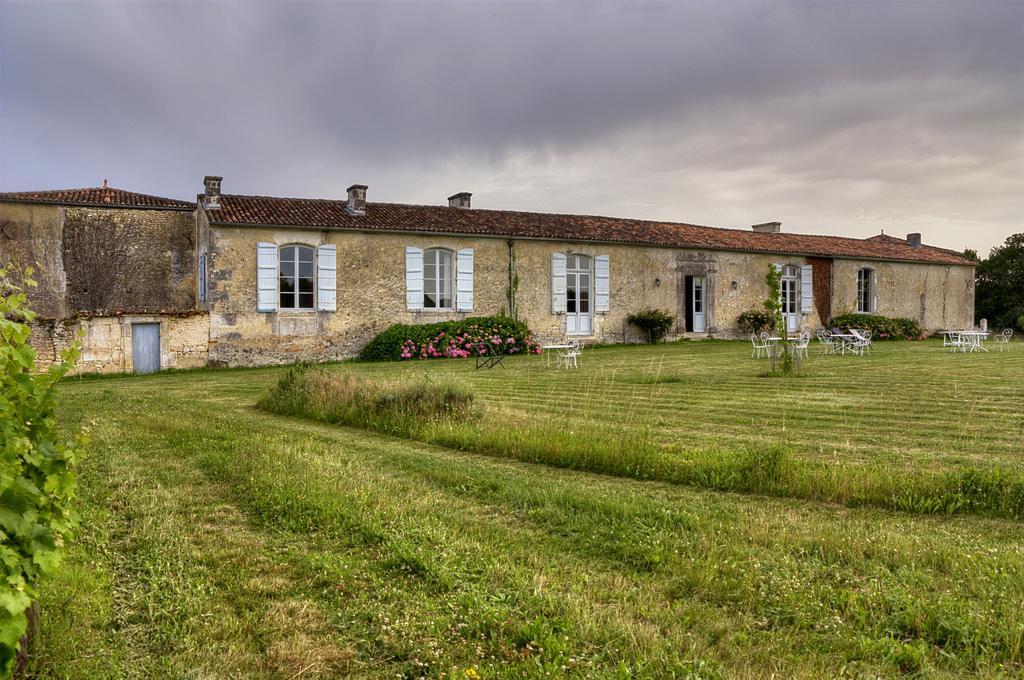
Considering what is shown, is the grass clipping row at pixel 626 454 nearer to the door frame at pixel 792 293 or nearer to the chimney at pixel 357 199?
the chimney at pixel 357 199

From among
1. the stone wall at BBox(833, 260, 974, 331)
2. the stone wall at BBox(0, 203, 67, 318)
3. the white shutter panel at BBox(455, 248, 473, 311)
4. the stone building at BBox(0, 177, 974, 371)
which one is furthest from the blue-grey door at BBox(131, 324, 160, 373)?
the stone wall at BBox(833, 260, 974, 331)

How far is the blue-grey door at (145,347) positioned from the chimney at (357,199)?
5.34 meters

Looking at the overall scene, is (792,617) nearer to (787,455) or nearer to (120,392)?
(787,455)

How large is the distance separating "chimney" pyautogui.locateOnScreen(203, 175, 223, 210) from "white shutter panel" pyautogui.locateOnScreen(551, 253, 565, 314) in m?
8.39

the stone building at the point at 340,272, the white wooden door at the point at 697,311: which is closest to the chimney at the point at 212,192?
the stone building at the point at 340,272

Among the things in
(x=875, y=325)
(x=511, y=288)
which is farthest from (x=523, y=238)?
(x=875, y=325)

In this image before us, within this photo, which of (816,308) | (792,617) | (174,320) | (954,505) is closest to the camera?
(792,617)

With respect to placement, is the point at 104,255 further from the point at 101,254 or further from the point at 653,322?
the point at 653,322

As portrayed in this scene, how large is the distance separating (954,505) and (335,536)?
3632mm

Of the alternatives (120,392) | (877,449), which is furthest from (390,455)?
(120,392)

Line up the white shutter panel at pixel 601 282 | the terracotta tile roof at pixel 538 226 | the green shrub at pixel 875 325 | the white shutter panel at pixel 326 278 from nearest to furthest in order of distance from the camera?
the white shutter panel at pixel 326 278, the terracotta tile roof at pixel 538 226, the white shutter panel at pixel 601 282, the green shrub at pixel 875 325

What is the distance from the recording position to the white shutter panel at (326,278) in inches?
658

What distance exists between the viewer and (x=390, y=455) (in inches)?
239

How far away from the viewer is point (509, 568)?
335 centimetres
